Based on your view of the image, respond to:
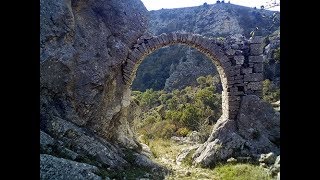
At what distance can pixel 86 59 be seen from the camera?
796cm

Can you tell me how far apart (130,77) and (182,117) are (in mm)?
7341

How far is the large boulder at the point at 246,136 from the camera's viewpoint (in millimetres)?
8633

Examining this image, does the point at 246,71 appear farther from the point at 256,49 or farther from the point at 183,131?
→ the point at 183,131

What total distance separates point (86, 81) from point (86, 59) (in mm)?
569

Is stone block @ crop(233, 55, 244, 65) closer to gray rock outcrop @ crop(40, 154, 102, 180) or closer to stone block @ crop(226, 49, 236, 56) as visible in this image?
stone block @ crop(226, 49, 236, 56)

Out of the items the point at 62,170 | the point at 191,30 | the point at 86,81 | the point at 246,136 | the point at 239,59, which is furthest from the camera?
the point at 191,30

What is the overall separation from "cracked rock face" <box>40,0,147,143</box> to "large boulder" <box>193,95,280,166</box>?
269 centimetres

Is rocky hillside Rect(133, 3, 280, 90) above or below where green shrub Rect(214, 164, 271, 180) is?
above

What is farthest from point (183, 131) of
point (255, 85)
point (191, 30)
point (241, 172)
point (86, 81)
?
point (191, 30)

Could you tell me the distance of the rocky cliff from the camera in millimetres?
6609

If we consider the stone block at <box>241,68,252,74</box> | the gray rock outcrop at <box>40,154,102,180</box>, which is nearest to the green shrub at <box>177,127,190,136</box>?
the stone block at <box>241,68,252,74</box>

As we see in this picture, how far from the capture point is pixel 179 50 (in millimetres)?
34375
